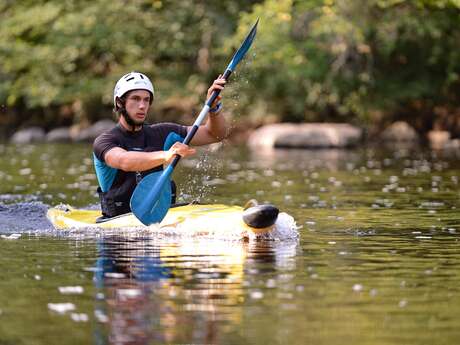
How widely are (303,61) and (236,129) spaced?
6.40m

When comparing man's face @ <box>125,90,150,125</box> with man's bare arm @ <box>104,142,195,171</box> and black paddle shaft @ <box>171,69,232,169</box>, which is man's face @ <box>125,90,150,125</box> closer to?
man's bare arm @ <box>104,142,195,171</box>

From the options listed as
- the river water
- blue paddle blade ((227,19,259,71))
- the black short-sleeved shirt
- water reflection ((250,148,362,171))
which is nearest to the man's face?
the black short-sleeved shirt

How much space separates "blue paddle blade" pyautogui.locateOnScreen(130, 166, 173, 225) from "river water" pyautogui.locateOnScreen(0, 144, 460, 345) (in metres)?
0.22

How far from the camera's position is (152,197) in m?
10.1

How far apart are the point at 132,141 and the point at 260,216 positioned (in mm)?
1472

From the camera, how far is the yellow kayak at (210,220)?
995 cm

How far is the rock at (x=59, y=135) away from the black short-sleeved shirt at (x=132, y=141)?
26.7 metres

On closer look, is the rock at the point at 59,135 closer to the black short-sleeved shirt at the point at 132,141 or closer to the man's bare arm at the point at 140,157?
the black short-sleeved shirt at the point at 132,141

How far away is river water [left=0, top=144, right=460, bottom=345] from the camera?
6.18 meters

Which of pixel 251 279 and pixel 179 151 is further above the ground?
pixel 179 151

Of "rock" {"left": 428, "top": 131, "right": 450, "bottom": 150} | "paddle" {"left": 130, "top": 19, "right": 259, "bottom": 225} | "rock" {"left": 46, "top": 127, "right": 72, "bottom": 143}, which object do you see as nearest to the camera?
"paddle" {"left": 130, "top": 19, "right": 259, "bottom": 225}

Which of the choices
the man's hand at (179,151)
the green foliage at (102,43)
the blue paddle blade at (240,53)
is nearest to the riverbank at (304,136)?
the green foliage at (102,43)

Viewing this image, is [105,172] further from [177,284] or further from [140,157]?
[177,284]

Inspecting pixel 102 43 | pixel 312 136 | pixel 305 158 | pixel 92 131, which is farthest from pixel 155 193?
pixel 92 131
